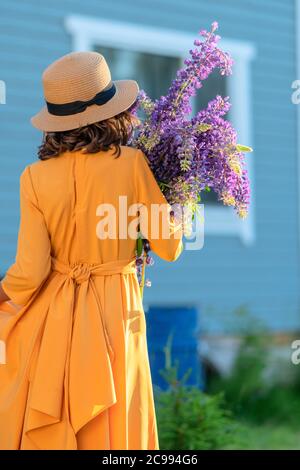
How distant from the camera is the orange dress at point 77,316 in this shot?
289 cm

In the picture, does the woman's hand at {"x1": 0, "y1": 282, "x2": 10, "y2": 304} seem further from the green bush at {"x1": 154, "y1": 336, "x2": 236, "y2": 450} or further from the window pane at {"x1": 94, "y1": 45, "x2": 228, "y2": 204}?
the window pane at {"x1": 94, "y1": 45, "x2": 228, "y2": 204}

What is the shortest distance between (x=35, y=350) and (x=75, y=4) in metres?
5.76

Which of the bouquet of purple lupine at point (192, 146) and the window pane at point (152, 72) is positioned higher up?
the window pane at point (152, 72)

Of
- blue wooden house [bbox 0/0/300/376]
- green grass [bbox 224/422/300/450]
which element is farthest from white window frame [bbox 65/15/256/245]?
green grass [bbox 224/422/300/450]

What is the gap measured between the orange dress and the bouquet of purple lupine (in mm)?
165

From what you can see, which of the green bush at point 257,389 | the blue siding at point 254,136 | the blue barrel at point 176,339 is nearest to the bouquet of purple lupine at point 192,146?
the blue barrel at point 176,339

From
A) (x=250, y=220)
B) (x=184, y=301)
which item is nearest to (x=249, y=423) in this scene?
(x=184, y=301)

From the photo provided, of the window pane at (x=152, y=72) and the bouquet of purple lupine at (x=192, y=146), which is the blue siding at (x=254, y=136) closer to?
the window pane at (x=152, y=72)

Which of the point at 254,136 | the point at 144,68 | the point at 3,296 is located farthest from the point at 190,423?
the point at 254,136

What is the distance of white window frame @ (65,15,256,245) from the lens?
26.8 ft

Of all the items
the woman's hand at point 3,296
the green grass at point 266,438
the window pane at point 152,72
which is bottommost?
the green grass at point 266,438

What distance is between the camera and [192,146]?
304cm

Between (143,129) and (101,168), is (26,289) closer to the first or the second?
(101,168)

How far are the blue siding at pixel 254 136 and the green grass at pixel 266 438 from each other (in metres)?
1.61
